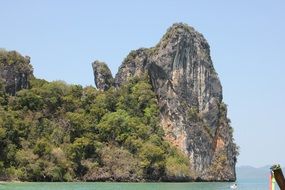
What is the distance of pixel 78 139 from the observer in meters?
64.2

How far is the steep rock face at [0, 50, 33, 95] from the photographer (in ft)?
228

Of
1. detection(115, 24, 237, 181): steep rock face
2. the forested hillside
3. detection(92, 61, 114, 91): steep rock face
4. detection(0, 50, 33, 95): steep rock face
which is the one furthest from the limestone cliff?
detection(0, 50, 33, 95): steep rock face

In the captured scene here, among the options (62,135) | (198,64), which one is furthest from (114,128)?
(198,64)

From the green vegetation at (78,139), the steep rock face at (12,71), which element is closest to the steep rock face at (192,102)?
the green vegetation at (78,139)

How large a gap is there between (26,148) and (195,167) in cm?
2732

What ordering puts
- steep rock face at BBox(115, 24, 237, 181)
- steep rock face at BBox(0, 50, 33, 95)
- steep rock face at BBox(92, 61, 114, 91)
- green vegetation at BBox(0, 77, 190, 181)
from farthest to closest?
1. steep rock face at BBox(92, 61, 114, 91)
2. steep rock face at BBox(115, 24, 237, 181)
3. steep rock face at BBox(0, 50, 33, 95)
4. green vegetation at BBox(0, 77, 190, 181)

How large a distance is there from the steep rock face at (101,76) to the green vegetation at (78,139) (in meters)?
10.3

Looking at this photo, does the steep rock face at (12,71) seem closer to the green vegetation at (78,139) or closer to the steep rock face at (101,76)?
the green vegetation at (78,139)

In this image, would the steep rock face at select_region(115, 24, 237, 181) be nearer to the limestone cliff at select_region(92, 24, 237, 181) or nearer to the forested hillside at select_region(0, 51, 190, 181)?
the limestone cliff at select_region(92, 24, 237, 181)

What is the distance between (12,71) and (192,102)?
27311 millimetres

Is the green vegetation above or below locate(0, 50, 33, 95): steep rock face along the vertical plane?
below

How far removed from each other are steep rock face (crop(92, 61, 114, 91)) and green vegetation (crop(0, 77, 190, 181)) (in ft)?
33.9

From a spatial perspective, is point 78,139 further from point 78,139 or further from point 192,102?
point 192,102

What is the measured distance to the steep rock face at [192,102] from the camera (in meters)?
79.7
